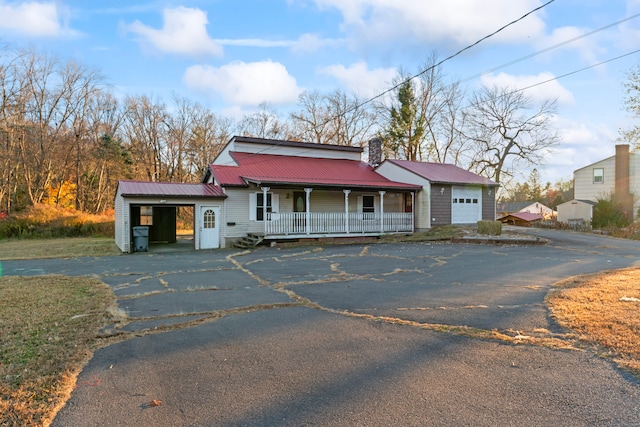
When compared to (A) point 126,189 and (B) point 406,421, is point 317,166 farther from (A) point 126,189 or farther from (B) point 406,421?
(B) point 406,421

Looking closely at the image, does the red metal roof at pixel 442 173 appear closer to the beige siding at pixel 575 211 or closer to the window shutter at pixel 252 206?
the window shutter at pixel 252 206

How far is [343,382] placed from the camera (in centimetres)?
356

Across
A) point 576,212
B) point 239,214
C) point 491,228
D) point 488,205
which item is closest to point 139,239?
point 239,214

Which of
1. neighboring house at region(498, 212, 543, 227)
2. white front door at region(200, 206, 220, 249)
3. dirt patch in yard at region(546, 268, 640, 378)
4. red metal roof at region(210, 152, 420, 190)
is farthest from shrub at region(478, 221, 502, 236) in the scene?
neighboring house at region(498, 212, 543, 227)

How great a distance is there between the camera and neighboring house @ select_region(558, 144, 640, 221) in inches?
1102

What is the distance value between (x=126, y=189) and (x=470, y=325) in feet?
51.0

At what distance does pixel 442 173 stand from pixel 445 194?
82.2 inches

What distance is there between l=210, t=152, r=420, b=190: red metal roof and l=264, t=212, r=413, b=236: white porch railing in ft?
5.42

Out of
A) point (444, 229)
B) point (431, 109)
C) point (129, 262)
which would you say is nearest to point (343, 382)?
point (129, 262)

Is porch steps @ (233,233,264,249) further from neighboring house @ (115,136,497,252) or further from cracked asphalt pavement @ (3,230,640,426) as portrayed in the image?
cracked asphalt pavement @ (3,230,640,426)

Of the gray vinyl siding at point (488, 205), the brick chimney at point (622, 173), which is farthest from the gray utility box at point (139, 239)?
the brick chimney at point (622, 173)

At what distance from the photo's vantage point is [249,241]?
708 inches

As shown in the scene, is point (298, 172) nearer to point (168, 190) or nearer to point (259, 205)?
point (259, 205)

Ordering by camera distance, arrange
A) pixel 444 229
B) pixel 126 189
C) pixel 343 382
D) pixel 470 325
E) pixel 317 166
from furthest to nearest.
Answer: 1. pixel 317 166
2. pixel 444 229
3. pixel 126 189
4. pixel 470 325
5. pixel 343 382
